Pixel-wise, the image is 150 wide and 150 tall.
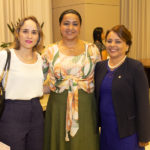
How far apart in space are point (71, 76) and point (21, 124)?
648 millimetres

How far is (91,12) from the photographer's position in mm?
5523

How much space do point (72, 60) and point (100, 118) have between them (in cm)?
62

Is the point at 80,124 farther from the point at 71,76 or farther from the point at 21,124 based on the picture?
the point at 21,124

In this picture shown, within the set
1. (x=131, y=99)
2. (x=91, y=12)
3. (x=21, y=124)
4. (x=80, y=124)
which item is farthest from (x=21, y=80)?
(x=91, y=12)

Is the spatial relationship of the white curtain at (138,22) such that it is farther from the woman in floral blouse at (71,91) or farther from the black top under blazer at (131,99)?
the black top under blazer at (131,99)

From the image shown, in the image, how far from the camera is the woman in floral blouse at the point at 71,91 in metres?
2.36

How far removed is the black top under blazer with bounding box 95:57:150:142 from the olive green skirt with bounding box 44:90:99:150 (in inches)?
13.9

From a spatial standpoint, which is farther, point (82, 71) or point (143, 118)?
point (82, 71)

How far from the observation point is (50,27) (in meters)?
5.71

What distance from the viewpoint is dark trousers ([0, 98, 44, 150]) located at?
198 cm

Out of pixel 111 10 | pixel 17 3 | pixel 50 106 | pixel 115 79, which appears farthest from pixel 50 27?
pixel 115 79

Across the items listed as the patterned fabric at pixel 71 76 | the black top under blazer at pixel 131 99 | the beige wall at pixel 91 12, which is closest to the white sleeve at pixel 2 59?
the patterned fabric at pixel 71 76

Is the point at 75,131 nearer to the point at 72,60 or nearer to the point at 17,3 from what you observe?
the point at 72,60

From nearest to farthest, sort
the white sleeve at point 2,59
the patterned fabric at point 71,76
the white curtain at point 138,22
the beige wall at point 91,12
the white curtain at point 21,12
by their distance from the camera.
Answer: the white sleeve at point 2,59 → the patterned fabric at point 71,76 → the white curtain at point 21,12 → the beige wall at point 91,12 → the white curtain at point 138,22
